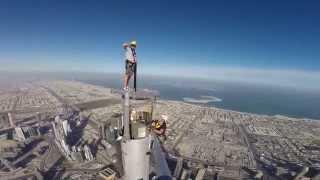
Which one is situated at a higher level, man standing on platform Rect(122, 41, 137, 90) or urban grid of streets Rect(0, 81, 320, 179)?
man standing on platform Rect(122, 41, 137, 90)

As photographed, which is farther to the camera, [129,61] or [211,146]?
[211,146]

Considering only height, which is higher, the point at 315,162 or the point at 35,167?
the point at 35,167

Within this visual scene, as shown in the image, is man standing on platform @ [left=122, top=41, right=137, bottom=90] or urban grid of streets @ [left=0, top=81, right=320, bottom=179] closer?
man standing on platform @ [left=122, top=41, right=137, bottom=90]

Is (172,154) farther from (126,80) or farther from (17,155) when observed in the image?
(126,80)

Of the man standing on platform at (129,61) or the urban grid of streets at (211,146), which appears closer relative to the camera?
the man standing on platform at (129,61)

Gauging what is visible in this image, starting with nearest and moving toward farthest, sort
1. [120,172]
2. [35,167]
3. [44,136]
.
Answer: [120,172] < [35,167] < [44,136]

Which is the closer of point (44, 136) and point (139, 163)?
point (139, 163)

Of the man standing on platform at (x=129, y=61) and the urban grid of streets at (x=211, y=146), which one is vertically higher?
the man standing on platform at (x=129, y=61)

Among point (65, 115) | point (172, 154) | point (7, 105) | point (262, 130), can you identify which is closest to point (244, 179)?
point (172, 154)
